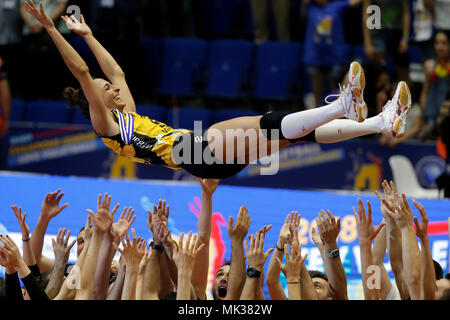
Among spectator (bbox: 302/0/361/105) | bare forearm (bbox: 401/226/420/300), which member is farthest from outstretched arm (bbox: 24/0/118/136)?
spectator (bbox: 302/0/361/105)

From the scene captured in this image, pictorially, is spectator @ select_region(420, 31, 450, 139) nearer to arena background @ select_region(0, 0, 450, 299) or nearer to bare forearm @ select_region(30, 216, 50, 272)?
arena background @ select_region(0, 0, 450, 299)

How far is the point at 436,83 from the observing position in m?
8.70

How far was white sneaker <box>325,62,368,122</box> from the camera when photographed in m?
4.46

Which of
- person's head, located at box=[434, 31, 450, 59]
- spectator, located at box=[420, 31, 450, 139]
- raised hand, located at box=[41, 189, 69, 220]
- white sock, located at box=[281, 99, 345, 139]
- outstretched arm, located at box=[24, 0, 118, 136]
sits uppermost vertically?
person's head, located at box=[434, 31, 450, 59]

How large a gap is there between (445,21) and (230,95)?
3045mm

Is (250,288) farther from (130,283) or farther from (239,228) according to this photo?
(130,283)

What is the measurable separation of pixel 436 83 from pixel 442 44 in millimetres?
528

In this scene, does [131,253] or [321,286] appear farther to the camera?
[321,286]

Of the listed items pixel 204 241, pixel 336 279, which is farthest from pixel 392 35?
pixel 336 279

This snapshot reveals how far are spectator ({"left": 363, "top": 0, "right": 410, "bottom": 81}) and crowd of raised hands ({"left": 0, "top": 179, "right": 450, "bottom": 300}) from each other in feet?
15.1

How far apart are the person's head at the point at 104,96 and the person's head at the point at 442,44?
4.43 meters

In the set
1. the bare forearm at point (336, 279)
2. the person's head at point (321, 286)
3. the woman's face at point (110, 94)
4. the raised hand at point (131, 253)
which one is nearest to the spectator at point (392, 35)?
the woman's face at point (110, 94)

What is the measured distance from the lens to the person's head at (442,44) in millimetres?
8383

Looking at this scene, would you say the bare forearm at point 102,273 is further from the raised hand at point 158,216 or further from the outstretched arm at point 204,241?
the outstretched arm at point 204,241
